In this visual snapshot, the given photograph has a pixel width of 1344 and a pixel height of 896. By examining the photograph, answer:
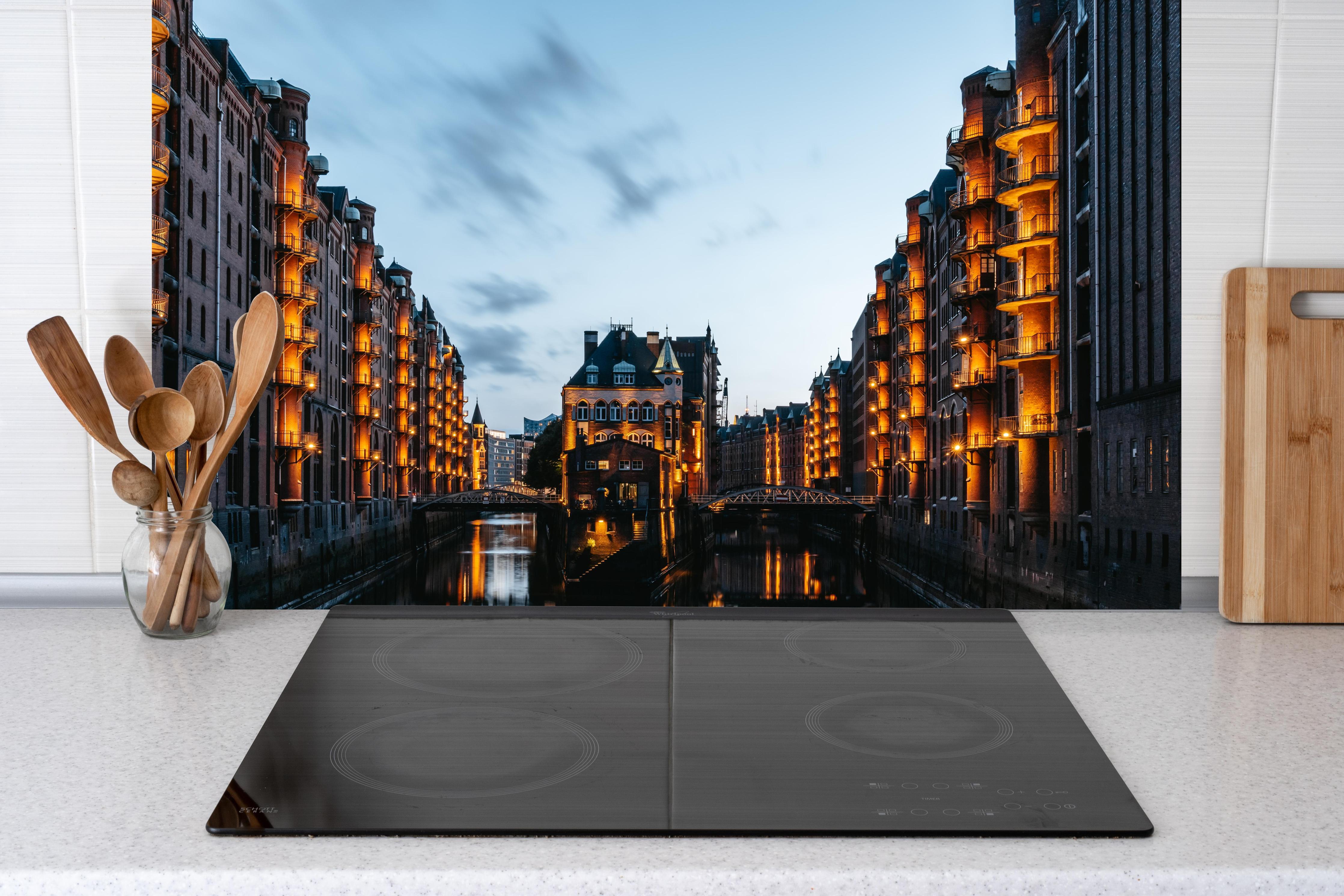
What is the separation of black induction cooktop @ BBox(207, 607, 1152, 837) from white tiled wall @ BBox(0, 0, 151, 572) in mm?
637

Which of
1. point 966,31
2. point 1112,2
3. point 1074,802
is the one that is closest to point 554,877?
point 1074,802

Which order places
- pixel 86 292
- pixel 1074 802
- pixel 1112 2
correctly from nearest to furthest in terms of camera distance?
pixel 1074 802, pixel 86 292, pixel 1112 2

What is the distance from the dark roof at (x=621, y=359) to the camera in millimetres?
1819

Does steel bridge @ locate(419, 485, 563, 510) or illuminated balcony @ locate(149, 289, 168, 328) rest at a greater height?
illuminated balcony @ locate(149, 289, 168, 328)

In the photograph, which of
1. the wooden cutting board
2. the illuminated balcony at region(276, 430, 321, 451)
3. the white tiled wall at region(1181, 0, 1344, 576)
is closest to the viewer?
the wooden cutting board

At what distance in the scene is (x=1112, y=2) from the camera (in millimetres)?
1762

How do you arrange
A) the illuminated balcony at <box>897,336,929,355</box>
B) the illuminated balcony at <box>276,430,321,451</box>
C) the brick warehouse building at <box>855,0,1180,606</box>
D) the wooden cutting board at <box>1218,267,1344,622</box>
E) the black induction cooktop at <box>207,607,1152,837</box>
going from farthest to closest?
→ the illuminated balcony at <box>897,336,929,355</box> → the illuminated balcony at <box>276,430,321,451</box> → the brick warehouse building at <box>855,0,1180,606</box> → the wooden cutting board at <box>1218,267,1344,622</box> → the black induction cooktop at <box>207,607,1152,837</box>

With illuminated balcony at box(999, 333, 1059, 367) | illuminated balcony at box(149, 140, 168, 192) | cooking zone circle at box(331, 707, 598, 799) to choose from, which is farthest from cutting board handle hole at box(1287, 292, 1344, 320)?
illuminated balcony at box(149, 140, 168, 192)

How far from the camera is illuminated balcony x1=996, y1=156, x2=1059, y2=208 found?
73.2 inches

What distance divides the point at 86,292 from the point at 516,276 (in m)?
0.81

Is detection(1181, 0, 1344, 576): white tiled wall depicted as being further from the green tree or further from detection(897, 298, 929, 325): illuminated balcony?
the green tree

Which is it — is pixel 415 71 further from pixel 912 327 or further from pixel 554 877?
pixel 554 877

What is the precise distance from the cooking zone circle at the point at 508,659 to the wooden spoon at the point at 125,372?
64 cm

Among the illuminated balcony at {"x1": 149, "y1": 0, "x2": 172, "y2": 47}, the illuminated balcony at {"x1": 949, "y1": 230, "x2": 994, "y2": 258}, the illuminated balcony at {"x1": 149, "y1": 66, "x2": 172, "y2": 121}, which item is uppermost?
the illuminated balcony at {"x1": 149, "y1": 0, "x2": 172, "y2": 47}
